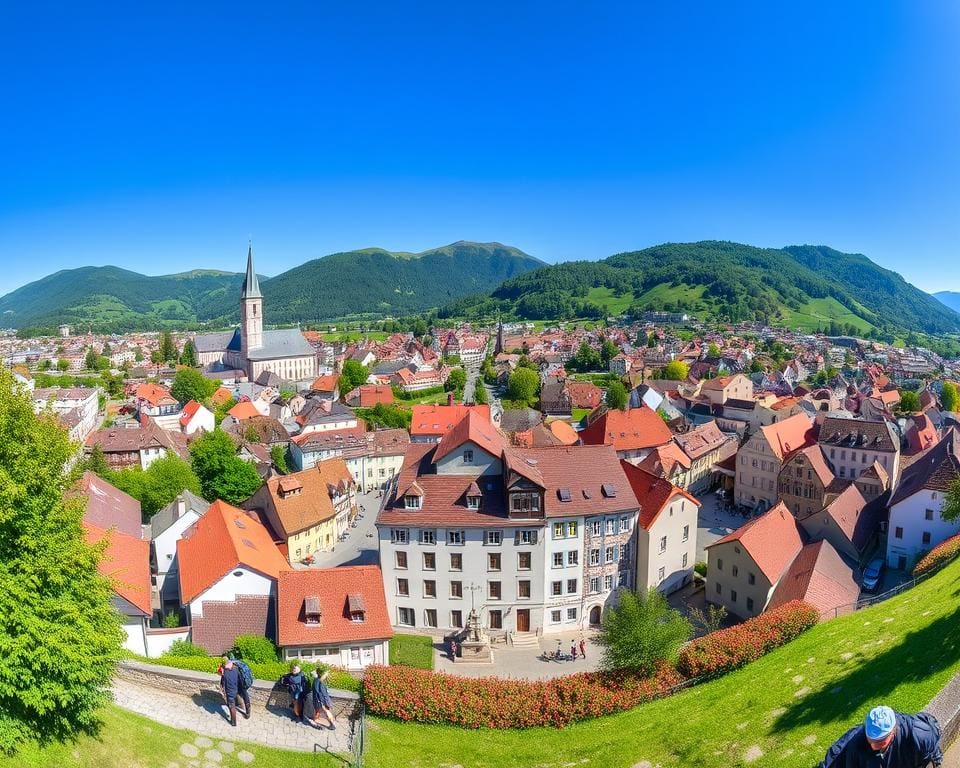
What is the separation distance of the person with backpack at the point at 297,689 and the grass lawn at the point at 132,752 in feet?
4.89

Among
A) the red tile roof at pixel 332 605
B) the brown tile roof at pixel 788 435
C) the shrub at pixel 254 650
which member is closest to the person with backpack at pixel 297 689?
the red tile roof at pixel 332 605

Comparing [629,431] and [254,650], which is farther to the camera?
[629,431]

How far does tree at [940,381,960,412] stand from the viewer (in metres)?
107

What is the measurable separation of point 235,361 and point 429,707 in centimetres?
15566

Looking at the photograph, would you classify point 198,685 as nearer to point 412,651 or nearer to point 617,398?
point 412,651

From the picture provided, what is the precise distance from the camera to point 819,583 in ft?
112

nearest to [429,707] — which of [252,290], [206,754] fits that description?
[206,754]

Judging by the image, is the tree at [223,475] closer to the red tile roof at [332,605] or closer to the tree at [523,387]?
the red tile roof at [332,605]

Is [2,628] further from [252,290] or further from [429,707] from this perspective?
[252,290]

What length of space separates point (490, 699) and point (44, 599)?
14.1 meters

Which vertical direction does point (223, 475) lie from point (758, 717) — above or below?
above

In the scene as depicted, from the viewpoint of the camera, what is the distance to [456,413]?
81.2m

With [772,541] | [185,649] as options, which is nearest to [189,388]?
[185,649]

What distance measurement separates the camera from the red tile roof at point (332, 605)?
3019 centimetres
